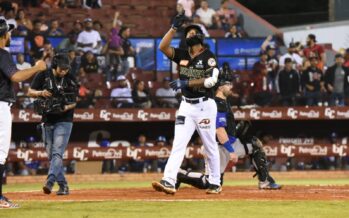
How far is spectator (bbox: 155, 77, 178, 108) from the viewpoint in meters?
22.8

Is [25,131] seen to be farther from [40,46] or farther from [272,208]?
[272,208]

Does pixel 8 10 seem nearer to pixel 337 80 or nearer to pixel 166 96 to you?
pixel 166 96

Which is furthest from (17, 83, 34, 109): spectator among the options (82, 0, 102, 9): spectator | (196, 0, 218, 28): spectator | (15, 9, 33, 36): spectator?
(196, 0, 218, 28): spectator

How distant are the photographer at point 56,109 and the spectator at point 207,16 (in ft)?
42.6

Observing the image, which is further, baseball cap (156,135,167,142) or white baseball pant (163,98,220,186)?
baseball cap (156,135,167,142)

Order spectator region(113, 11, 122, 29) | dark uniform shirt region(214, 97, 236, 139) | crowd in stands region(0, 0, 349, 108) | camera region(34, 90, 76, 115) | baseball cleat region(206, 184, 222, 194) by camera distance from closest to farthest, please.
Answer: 1. baseball cleat region(206, 184, 222, 194)
2. camera region(34, 90, 76, 115)
3. dark uniform shirt region(214, 97, 236, 139)
4. crowd in stands region(0, 0, 349, 108)
5. spectator region(113, 11, 122, 29)

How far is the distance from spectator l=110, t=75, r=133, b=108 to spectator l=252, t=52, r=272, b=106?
3.30m

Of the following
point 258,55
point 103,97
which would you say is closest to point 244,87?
point 258,55

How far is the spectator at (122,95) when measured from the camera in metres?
22.3

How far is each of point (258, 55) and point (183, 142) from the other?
12.7 metres

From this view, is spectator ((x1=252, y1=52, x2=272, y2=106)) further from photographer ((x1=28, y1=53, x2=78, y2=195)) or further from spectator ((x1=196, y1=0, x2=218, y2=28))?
photographer ((x1=28, y1=53, x2=78, y2=195))

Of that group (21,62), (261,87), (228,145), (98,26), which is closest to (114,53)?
(98,26)

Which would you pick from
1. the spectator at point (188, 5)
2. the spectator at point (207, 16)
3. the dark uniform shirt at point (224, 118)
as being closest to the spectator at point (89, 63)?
the spectator at point (188, 5)

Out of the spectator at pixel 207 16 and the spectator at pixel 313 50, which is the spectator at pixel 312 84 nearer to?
the spectator at pixel 313 50
